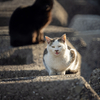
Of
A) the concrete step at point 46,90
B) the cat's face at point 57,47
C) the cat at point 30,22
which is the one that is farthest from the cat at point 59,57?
the cat at point 30,22

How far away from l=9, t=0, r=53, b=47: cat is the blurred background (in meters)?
0.25

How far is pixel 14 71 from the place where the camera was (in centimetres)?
211

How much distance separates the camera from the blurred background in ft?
9.81

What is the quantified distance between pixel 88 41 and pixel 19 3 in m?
3.36

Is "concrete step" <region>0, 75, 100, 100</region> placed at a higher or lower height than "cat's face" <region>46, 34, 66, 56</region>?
lower

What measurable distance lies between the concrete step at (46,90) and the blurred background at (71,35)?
1.11 meters

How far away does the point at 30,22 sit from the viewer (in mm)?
3184

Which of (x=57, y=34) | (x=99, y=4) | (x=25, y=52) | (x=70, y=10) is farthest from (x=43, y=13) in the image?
(x=99, y=4)

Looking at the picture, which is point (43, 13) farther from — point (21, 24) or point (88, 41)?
point (88, 41)

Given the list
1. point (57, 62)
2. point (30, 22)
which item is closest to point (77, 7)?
point (30, 22)

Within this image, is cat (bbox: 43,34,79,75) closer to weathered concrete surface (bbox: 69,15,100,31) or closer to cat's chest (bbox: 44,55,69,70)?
cat's chest (bbox: 44,55,69,70)

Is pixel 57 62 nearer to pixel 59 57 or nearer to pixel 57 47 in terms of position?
pixel 59 57

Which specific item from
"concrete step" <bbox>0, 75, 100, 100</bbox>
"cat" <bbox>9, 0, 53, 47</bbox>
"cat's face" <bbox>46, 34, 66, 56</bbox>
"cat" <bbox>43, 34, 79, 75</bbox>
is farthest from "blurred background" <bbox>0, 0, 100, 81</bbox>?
"concrete step" <bbox>0, 75, 100, 100</bbox>

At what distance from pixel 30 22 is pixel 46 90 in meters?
1.93
